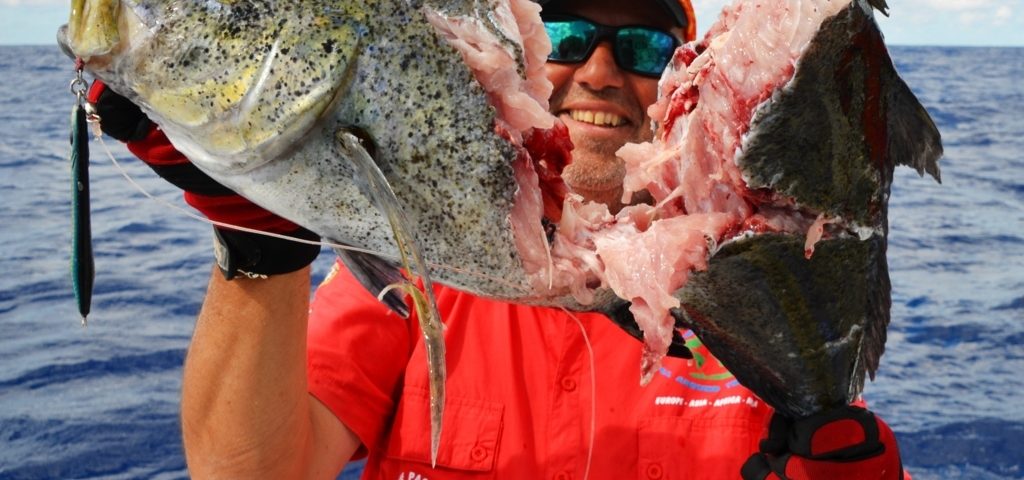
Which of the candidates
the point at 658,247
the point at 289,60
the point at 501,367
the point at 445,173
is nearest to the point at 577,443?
the point at 501,367

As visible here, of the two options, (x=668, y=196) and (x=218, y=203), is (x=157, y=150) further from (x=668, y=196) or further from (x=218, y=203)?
(x=668, y=196)

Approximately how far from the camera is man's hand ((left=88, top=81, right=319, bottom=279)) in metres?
1.78

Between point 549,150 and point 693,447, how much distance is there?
161 centimetres

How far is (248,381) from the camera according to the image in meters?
2.44

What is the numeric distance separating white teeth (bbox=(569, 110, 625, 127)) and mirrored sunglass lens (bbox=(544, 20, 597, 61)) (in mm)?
213

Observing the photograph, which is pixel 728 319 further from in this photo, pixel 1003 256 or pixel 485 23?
pixel 1003 256

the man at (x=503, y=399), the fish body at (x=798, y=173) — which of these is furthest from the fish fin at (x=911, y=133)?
the man at (x=503, y=399)

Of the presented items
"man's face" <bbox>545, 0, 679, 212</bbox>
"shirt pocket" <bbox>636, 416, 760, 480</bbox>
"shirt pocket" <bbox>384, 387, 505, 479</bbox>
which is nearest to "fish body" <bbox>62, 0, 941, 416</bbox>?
"shirt pocket" <bbox>636, 416, 760, 480</bbox>

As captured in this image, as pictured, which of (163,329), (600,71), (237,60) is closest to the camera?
(237,60)

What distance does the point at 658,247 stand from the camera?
178 cm

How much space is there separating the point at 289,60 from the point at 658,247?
793 mm

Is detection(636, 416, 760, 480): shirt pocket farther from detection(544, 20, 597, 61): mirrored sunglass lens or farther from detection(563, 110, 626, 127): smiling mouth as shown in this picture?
detection(544, 20, 597, 61): mirrored sunglass lens

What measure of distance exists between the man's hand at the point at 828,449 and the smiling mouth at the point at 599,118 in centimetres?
141

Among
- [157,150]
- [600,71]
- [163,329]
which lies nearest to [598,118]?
[600,71]
